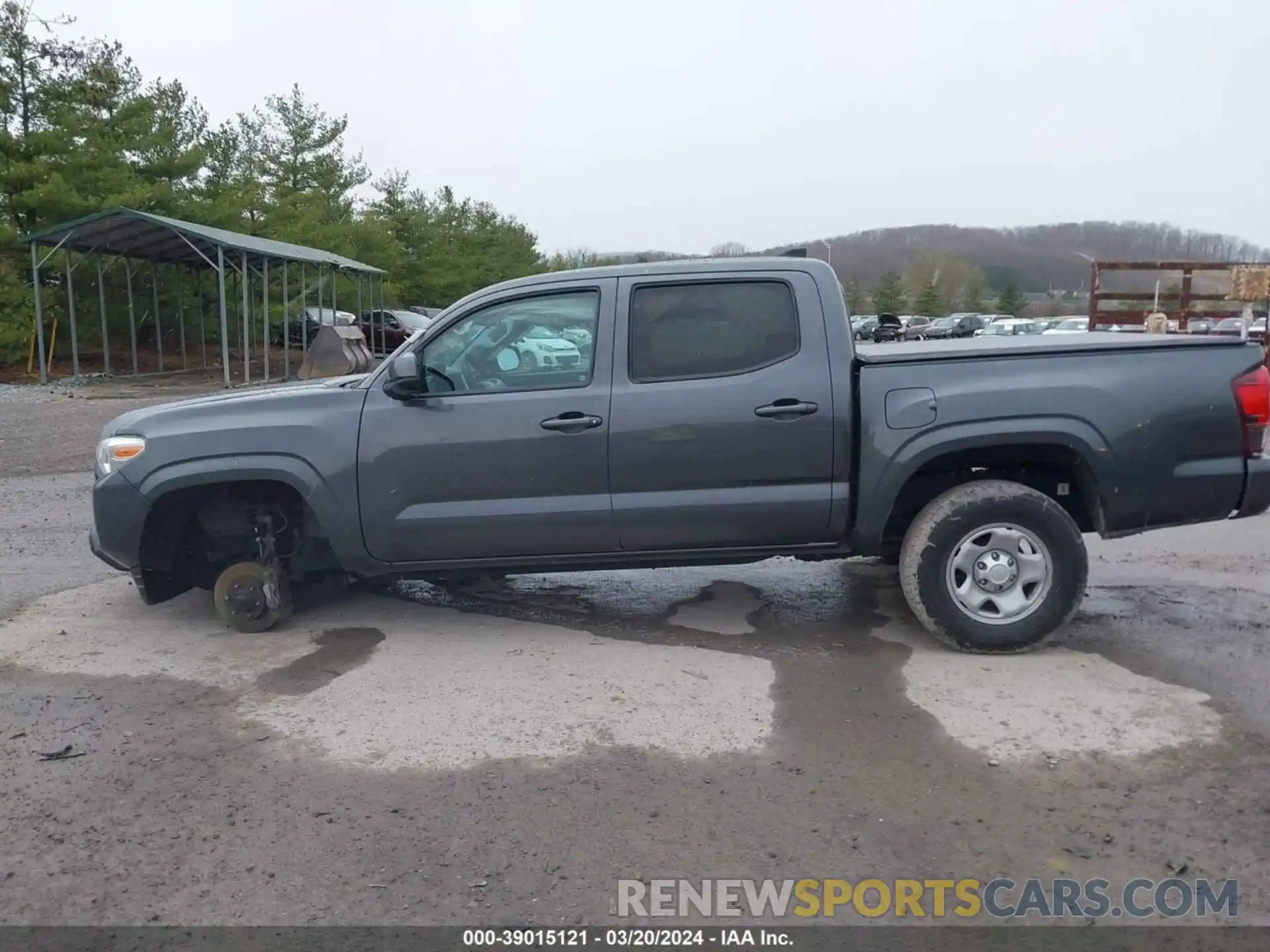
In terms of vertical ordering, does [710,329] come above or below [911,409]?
above

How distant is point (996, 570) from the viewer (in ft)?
16.2

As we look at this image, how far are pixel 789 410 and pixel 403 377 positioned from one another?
1.80 meters

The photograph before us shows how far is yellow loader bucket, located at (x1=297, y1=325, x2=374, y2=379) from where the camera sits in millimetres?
22438

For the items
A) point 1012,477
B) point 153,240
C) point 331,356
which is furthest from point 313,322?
point 1012,477

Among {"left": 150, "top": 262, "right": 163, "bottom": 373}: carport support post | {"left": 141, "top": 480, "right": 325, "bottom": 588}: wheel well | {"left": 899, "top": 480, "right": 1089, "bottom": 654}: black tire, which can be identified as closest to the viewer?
{"left": 899, "top": 480, "right": 1089, "bottom": 654}: black tire

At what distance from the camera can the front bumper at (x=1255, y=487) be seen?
16.1ft

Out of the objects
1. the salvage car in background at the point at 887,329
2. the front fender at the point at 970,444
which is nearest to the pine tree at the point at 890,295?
the salvage car in background at the point at 887,329

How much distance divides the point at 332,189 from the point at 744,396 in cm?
3498

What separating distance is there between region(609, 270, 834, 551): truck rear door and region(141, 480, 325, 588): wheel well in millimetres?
1688

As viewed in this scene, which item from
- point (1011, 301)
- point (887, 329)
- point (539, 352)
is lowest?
point (539, 352)

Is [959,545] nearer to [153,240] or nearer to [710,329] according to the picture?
[710,329]

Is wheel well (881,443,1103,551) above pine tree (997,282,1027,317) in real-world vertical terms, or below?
below

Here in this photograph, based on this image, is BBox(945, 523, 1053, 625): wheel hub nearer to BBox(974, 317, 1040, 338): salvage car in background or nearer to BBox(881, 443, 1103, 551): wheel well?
BBox(881, 443, 1103, 551): wheel well

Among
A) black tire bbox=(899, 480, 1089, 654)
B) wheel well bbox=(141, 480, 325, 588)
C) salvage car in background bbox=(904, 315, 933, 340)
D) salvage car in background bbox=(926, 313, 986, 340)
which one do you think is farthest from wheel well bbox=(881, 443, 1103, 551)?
salvage car in background bbox=(926, 313, 986, 340)
